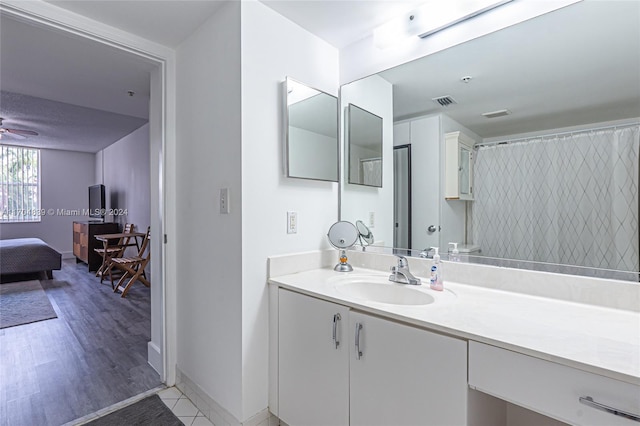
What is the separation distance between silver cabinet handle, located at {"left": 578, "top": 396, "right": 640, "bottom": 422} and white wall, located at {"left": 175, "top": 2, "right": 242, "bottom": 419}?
4.22 feet

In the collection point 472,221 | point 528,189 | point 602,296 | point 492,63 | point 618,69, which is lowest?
point 602,296

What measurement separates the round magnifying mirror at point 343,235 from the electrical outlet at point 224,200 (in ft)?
2.07

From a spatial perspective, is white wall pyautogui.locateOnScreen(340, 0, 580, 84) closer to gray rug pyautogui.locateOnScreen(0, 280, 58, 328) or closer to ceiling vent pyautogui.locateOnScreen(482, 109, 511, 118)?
ceiling vent pyautogui.locateOnScreen(482, 109, 511, 118)

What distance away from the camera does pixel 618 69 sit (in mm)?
1154

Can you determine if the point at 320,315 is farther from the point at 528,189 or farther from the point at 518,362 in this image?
the point at 528,189

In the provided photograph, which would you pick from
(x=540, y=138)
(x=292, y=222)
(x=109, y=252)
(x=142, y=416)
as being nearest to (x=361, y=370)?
(x=292, y=222)

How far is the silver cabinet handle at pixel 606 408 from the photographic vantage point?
71 centimetres

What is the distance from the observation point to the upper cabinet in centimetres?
153

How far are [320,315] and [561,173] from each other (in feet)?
3.84

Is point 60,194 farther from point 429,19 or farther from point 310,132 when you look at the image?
point 429,19

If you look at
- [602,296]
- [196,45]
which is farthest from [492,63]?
[196,45]

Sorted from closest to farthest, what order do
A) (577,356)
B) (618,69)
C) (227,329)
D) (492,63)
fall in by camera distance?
(577,356) → (618,69) → (492,63) → (227,329)

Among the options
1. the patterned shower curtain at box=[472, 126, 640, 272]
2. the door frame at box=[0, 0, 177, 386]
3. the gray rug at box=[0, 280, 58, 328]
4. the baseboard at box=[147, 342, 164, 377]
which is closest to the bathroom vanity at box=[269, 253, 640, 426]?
the patterned shower curtain at box=[472, 126, 640, 272]

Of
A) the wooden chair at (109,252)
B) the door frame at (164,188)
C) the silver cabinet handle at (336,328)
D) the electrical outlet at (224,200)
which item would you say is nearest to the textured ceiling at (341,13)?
the door frame at (164,188)
